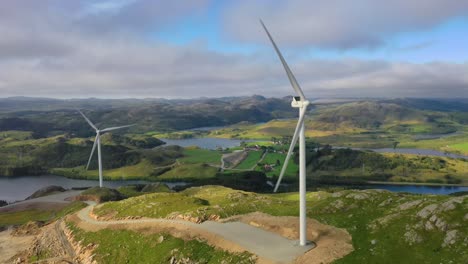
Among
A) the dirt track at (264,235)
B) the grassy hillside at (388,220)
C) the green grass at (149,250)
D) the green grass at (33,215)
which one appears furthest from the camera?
the green grass at (33,215)

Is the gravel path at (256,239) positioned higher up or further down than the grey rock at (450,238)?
further down

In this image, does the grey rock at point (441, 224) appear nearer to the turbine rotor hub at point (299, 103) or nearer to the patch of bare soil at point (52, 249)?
the turbine rotor hub at point (299, 103)

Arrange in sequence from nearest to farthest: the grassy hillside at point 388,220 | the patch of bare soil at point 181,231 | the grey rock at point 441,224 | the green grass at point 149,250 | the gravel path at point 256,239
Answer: the grassy hillside at point 388,220 < the grey rock at point 441,224 < the gravel path at point 256,239 < the green grass at point 149,250 < the patch of bare soil at point 181,231

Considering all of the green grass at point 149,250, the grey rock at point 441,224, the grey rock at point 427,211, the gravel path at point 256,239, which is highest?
the grey rock at point 427,211

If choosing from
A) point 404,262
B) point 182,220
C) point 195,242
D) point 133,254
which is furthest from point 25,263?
point 404,262

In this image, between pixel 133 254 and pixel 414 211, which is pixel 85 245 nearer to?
pixel 133 254

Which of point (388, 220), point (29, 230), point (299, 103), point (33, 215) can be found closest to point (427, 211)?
point (388, 220)

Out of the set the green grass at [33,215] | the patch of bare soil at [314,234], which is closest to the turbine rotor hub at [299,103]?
the patch of bare soil at [314,234]
